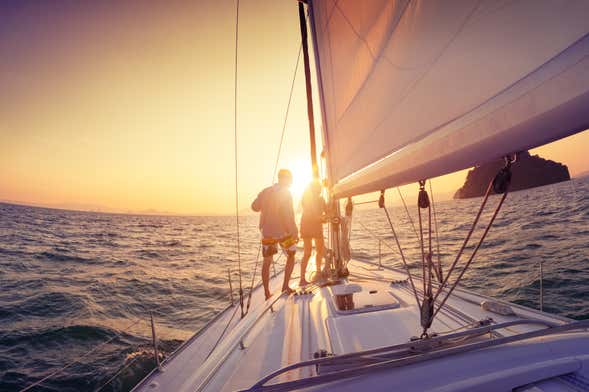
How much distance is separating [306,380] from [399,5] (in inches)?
54.7

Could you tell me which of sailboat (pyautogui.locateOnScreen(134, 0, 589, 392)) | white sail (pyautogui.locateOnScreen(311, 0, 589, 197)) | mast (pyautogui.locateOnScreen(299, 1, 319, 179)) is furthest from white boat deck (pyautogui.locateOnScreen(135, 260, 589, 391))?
mast (pyautogui.locateOnScreen(299, 1, 319, 179))

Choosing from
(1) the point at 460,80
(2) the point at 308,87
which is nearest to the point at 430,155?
(1) the point at 460,80

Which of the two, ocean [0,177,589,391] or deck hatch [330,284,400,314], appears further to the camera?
ocean [0,177,589,391]

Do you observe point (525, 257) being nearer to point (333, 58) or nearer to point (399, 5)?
point (333, 58)

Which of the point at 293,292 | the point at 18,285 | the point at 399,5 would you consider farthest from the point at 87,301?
the point at 399,5

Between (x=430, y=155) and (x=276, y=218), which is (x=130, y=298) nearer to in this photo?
(x=276, y=218)

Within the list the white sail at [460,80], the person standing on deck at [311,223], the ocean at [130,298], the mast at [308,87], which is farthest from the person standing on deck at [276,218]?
the white sail at [460,80]

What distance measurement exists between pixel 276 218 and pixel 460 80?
100 inches

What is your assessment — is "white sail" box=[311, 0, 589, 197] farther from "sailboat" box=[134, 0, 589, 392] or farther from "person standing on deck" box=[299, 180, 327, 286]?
"person standing on deck" box=[299, 180, 327, 286]

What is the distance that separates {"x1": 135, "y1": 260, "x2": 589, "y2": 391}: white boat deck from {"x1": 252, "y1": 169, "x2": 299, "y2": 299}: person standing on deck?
0.68 meters

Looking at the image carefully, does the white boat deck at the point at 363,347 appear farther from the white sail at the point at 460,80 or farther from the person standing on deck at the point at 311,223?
the person standing on deck at the point at 311,223

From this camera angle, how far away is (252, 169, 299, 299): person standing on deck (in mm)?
3172

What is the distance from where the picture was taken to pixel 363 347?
4.55ft

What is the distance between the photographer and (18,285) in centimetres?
600
